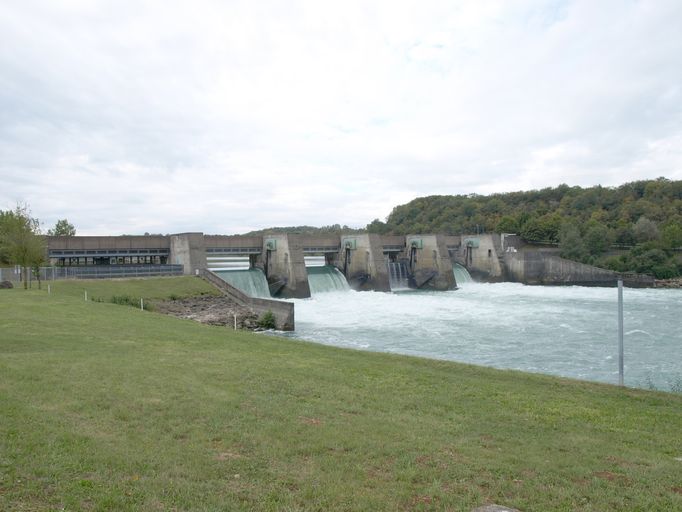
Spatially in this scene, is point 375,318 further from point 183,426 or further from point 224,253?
point 183,426

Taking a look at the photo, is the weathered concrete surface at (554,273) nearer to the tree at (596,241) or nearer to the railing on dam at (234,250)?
the tree at (596,241)

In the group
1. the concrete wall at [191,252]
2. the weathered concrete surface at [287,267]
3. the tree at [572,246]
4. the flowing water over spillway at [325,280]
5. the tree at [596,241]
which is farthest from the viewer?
Answer: the tree at [596,241]

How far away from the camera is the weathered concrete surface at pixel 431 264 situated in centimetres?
4553

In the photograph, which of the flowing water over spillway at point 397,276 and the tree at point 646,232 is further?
the tree at point 646,232

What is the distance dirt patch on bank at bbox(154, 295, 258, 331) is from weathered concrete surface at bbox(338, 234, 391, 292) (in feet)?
47.0

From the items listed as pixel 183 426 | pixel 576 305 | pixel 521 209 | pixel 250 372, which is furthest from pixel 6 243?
pixel 521 209

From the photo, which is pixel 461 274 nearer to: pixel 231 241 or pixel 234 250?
pixel 234 250

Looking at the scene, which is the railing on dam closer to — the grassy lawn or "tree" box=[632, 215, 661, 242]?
the grassy lawn

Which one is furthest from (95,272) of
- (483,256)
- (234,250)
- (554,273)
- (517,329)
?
(554,273)

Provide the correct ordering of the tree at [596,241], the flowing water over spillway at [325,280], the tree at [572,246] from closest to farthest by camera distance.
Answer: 1. the flowing water over spillway at [325,280]
2. the tree at [572,246]
3. the tree at [596,241]

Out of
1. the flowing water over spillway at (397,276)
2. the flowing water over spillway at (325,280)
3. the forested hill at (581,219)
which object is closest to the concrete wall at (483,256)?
the flowing water over spillway at (397,276)

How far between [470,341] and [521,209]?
79.4 m

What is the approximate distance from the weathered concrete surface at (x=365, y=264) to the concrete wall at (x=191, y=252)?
12330mm

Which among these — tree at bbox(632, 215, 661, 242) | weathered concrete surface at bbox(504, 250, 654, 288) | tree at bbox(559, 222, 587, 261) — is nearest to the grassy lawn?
weathered concrete surface at bbox(504, 250, 654, 288)
